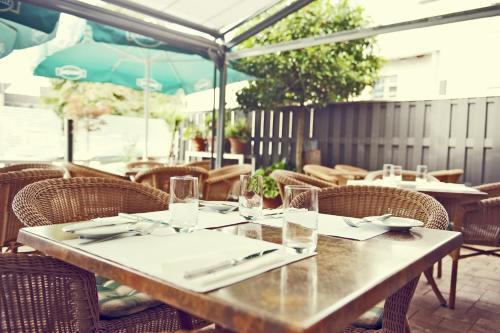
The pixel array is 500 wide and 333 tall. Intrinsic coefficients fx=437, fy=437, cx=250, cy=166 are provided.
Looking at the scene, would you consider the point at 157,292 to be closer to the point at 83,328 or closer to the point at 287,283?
the point at 287,283

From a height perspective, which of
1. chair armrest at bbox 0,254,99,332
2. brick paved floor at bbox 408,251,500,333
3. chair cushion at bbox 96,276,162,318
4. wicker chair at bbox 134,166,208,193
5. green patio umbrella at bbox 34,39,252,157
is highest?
green patio umbrella at bbox 34,39,252,157

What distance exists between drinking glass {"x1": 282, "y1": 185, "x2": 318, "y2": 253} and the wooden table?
0.15 ft

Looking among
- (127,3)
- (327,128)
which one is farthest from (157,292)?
(327,128)

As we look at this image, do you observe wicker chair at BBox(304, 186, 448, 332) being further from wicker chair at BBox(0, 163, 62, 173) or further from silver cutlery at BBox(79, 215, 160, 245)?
wicker chair at BBox(0, 163, 62, 173)

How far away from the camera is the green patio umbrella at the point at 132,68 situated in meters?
4.76

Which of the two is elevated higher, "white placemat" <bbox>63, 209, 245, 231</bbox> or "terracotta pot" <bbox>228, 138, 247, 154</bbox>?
"terracotta pot" <bbox>228, 138, 247, 154</bbox>

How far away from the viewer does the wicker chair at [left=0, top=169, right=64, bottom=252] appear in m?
2.26

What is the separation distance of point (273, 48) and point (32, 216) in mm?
3673

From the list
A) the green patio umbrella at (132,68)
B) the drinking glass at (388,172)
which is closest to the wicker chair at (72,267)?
the drinking glass at (388,172)

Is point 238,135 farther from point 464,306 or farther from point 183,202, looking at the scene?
point 183,202

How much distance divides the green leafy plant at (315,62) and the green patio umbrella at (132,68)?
0.57 meters

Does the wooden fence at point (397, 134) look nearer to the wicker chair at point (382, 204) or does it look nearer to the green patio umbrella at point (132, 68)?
the green patio umbrella at point (132, 68)

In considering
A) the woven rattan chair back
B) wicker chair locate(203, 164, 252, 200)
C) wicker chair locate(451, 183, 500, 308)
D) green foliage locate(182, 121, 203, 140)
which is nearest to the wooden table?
the woven rattan chair back

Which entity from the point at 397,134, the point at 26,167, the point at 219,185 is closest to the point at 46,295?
the point at 26,167
